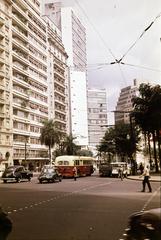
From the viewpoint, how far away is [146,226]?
16.1ft

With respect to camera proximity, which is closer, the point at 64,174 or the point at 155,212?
the point at 155,212

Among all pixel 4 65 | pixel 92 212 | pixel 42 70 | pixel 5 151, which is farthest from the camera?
pixel 42 70

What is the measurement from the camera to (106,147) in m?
88.6

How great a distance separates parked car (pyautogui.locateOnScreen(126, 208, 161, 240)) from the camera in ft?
15.1

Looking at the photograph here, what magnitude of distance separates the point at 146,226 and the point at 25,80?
103 meters

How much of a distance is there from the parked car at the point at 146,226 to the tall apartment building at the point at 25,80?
7587 cm

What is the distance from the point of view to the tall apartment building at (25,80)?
3565 inches

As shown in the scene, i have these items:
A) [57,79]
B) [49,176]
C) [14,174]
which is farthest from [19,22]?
[49,176]

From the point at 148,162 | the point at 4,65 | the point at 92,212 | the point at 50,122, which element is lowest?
the point at 92,212

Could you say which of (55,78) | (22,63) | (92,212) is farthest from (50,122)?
(92,212)

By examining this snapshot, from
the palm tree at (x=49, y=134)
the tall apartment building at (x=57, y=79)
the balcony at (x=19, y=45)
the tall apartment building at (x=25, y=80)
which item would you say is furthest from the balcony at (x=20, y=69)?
the tall apartment building at (x=57, y=79)

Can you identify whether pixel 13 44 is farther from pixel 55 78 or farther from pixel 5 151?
pixel 55 78

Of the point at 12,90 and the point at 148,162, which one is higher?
the point at 12,90

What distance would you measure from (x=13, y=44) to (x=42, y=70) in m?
22.9
